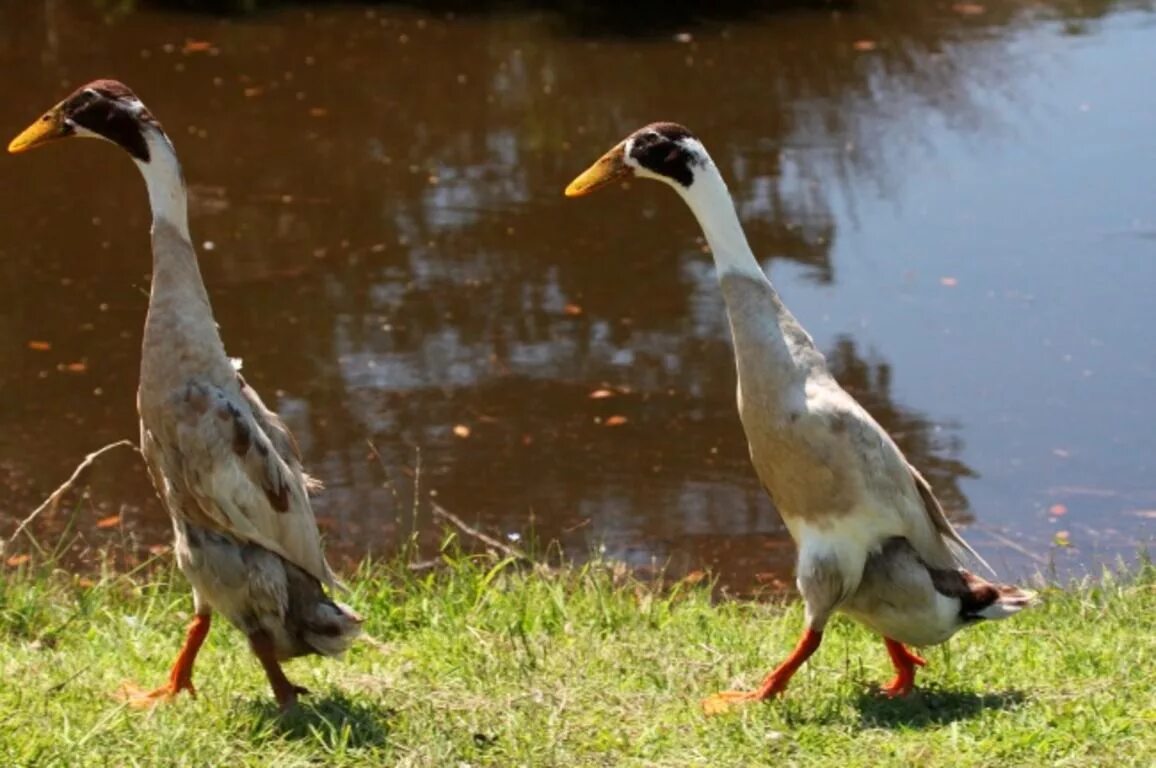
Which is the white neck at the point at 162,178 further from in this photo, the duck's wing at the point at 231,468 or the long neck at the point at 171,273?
the duck's wing at the point at 231,468

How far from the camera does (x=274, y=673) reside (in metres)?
4.93

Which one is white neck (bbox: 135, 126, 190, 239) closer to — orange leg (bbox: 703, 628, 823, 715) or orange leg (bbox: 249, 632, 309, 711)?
orange leg (bbox: 249, 632, 309, 711)

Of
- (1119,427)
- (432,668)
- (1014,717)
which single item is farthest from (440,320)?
(1014,717)

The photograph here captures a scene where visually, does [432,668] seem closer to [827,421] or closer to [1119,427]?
[827,421]

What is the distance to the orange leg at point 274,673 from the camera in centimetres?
491

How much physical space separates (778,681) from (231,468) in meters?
1.56

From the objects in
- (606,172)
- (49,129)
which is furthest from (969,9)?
(49,129)

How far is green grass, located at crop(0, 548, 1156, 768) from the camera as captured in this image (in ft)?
15.1

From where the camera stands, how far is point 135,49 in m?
13.2


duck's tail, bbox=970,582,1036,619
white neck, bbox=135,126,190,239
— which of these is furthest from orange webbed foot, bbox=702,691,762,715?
white neck, bbox=135,126,190,239

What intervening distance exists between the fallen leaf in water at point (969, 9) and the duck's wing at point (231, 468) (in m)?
9.79

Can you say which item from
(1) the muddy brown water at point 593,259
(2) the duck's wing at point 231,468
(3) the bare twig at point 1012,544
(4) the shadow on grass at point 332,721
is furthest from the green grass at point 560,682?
(1) the muddy brown water at point 593,259

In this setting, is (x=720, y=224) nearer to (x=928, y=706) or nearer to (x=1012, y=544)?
(x=928, y=706)

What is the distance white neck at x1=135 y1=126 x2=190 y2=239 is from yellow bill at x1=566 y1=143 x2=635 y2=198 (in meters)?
1.11
